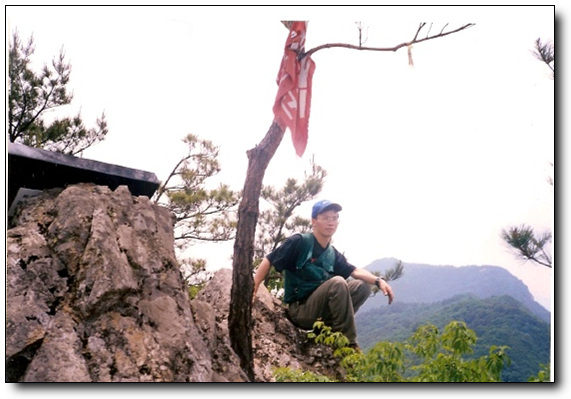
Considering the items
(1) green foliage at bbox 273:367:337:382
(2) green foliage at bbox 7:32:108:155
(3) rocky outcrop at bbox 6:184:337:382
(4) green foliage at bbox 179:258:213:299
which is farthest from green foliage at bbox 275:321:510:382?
(2) green foliage at bbox 7:32:108:155

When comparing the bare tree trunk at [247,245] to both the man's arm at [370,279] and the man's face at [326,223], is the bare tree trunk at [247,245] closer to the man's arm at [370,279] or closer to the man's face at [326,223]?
the man's face at [326,223]

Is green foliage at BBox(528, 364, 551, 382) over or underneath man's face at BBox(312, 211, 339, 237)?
underneath

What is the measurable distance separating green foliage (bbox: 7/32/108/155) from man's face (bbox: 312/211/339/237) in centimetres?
111

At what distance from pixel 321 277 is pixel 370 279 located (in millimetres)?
244

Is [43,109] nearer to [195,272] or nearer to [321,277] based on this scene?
[195,272]

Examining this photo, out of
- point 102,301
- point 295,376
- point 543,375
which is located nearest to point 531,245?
point 543,375

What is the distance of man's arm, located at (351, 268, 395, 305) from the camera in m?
3.15

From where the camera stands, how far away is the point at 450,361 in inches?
112

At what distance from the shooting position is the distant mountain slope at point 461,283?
117 inches

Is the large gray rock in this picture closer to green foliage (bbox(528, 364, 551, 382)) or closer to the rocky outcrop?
the rocky outcrop

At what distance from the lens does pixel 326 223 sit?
10.3 feet

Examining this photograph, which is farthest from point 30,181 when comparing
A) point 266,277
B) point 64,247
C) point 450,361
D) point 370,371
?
point 450,361

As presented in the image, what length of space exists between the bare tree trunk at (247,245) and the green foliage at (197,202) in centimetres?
10

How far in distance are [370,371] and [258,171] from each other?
1.06 metres
